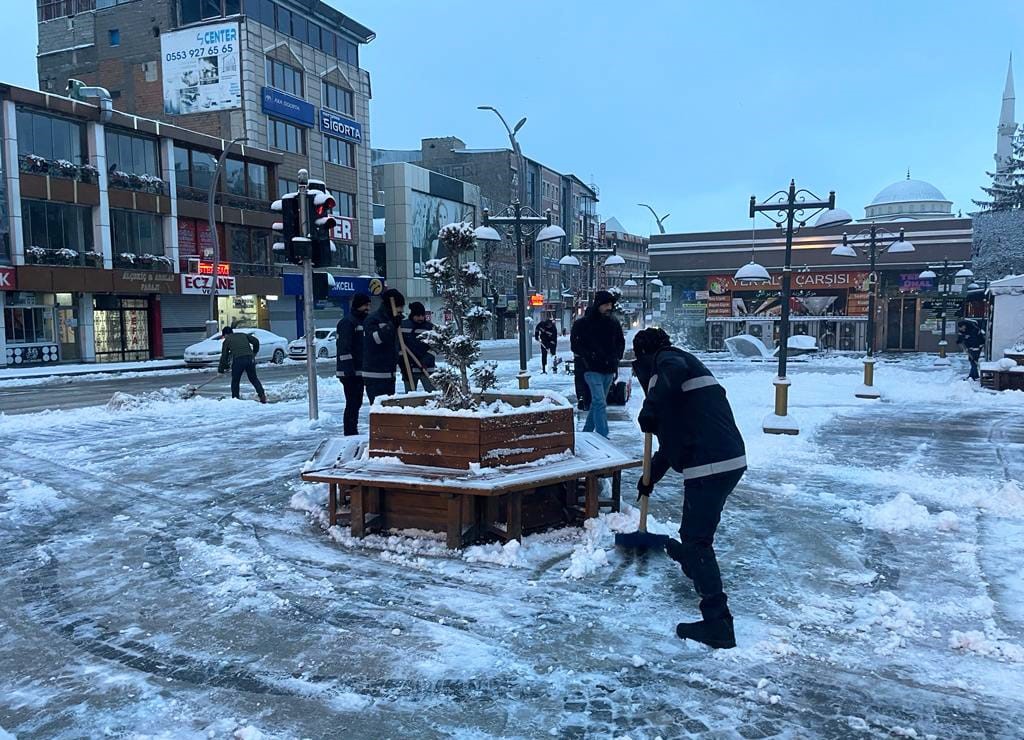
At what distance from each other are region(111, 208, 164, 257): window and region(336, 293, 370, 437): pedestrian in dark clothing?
26200 millimetres

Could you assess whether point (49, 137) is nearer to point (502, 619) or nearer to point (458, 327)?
point (458, 327)

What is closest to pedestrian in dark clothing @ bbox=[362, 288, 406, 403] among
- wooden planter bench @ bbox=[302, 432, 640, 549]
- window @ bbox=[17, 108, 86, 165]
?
wooden planter bench @ bbox=[302, 432, 640, 549]

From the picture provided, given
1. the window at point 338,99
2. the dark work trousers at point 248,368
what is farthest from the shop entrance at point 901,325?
the window at point 338,99

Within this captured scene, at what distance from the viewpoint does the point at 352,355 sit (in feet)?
31.2

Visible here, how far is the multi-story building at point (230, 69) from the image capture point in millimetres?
38594

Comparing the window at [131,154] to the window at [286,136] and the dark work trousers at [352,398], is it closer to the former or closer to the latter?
the window at [286,136]

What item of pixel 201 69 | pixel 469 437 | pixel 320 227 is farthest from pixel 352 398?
pixel 201 69

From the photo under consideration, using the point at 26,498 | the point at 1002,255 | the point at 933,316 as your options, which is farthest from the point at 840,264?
the point at 26,498

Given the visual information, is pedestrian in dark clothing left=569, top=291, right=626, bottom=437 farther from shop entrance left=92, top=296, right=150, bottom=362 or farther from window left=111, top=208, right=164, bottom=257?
window left=111, top=208, right=164, bottom=257

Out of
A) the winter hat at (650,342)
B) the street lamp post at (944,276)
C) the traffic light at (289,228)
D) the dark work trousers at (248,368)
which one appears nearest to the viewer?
the winter hat at (650,342)

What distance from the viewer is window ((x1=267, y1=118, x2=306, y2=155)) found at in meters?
40.3

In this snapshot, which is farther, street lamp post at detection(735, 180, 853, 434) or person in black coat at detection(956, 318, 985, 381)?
person in black coat at detection(956, 318, 985, 381)

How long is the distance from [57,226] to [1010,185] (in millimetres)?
63903

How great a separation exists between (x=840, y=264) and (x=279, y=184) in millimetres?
28964
